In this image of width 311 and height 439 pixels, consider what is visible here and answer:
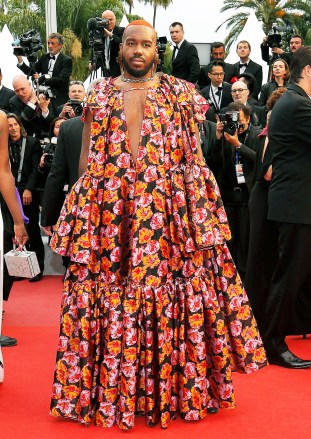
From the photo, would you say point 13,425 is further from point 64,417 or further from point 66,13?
point 66,13

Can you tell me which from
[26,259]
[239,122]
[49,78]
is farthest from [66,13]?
[26,259]

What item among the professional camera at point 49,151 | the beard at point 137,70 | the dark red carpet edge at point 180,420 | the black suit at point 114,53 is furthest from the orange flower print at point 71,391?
the black suit at point 114,53

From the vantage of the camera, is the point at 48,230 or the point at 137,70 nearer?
the point at 137,70

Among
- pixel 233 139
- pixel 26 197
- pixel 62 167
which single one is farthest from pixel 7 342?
pixel 26 197

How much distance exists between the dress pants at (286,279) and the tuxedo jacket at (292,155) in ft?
0.30

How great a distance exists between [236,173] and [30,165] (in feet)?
7.97

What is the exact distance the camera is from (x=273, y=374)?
16.8ft

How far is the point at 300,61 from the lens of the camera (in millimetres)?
5270

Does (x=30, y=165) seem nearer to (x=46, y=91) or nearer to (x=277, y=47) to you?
(x=46, y=91)

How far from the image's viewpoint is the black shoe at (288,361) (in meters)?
5.22

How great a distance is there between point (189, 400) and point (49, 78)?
7.07 metres

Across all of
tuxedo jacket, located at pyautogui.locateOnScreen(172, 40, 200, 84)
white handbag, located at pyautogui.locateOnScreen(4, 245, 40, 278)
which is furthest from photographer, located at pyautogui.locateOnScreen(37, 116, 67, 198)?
white handbag, located at pyautogui.locateOnScreen(4, 245, 40, 278)

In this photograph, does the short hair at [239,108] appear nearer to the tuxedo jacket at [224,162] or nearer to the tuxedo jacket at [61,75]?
the tuxedo jacket at [224,162]

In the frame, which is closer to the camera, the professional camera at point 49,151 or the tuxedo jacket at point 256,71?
the professional camera at point 49,151
